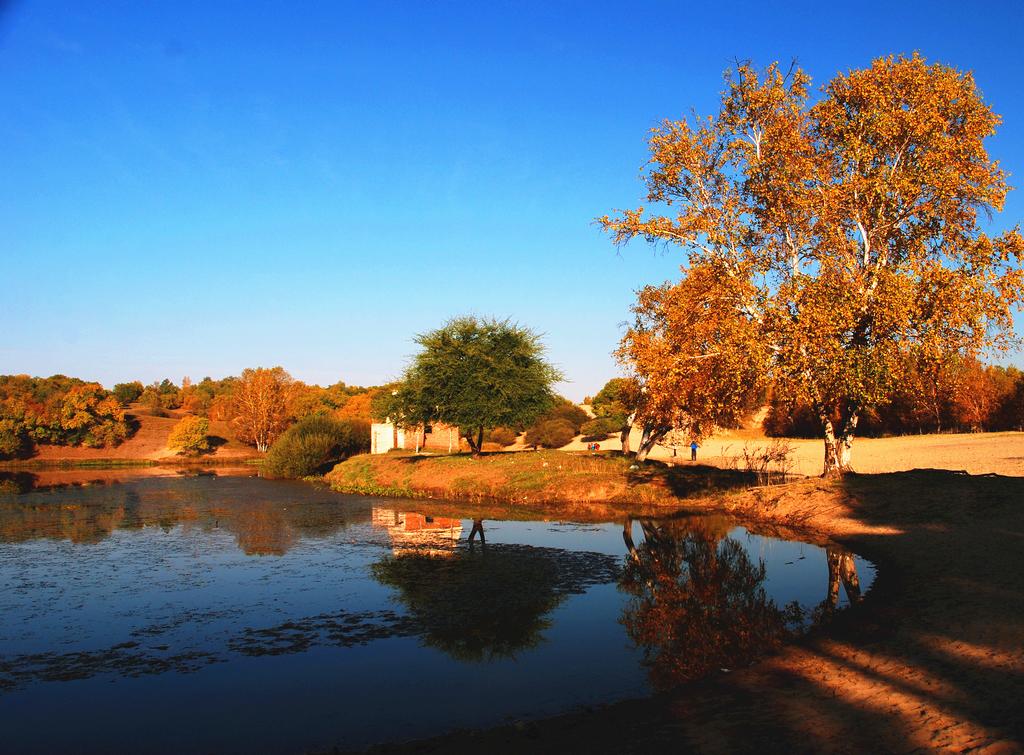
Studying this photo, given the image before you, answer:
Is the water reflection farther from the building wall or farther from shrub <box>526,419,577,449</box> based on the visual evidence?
shrub <box>526,419,577,449</box>

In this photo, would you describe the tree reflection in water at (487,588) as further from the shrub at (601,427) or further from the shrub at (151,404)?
the shrub at (151,404)

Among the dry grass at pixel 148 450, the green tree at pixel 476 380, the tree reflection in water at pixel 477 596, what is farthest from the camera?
the dry grass at pixel 148 450

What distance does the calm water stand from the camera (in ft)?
25.7

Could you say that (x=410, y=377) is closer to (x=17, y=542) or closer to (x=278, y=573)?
(x=17, y=542)

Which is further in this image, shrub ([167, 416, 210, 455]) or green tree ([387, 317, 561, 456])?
shrub ([167, 416, 210, 455])

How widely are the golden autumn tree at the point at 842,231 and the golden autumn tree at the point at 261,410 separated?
5687 cm

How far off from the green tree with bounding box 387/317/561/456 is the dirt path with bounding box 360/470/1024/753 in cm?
2383

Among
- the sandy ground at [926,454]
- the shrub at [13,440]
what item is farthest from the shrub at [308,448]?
the shrub at [13,440]

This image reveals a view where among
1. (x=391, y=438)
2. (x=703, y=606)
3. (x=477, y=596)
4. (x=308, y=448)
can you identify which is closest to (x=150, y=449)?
(x=391, y=438)

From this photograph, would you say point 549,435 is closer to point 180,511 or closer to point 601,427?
point 601,427

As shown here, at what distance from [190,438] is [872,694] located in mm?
70572

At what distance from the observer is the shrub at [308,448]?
4409 cm

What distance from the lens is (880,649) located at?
8.73m

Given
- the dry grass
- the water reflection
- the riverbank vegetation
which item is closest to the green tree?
the riverbank vegetation
